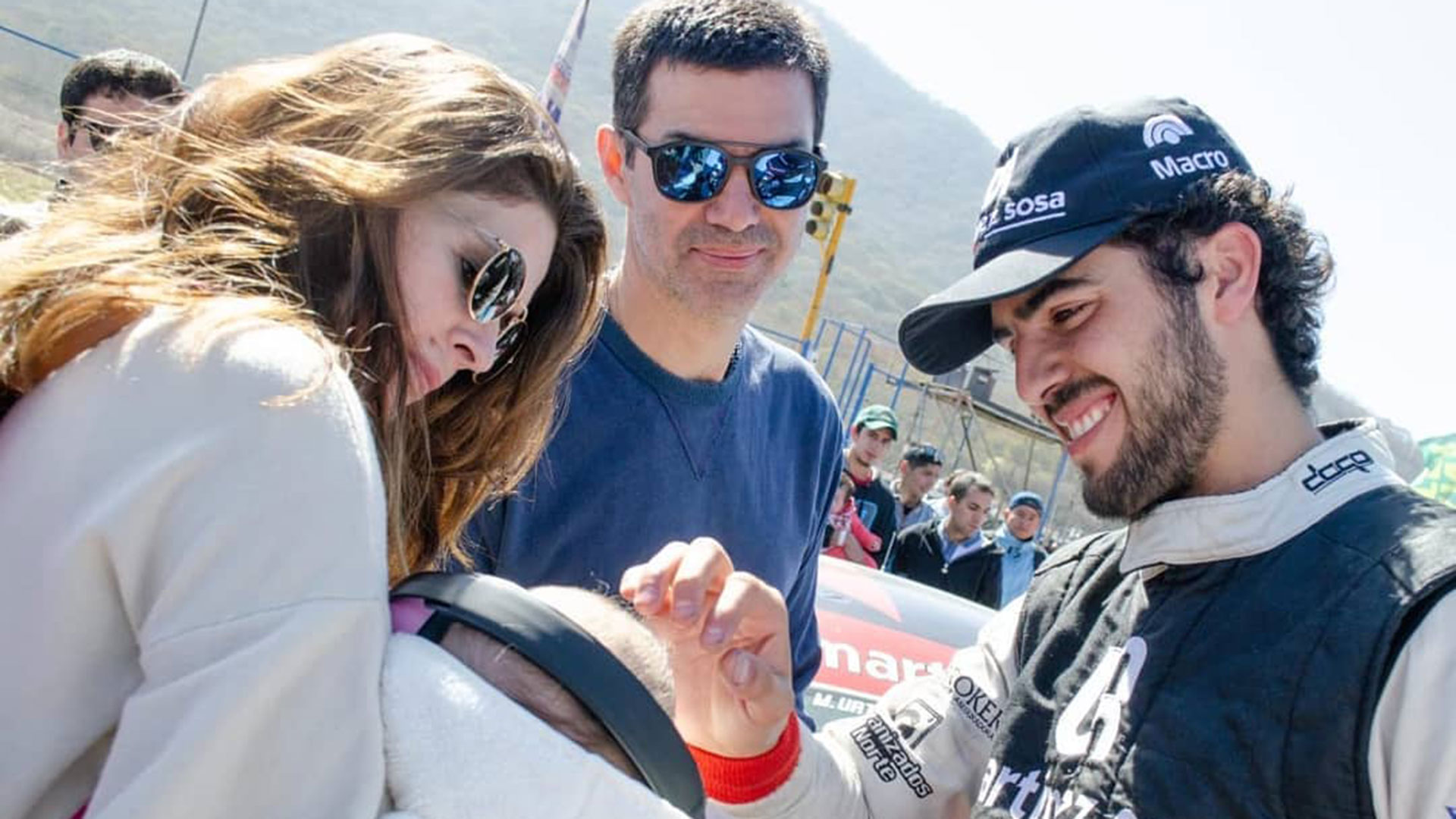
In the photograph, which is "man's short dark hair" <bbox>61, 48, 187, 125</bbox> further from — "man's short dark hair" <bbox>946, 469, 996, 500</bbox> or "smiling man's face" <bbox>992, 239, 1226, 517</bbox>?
"man's short dark hair" <bbox>946, 469, 996, 500</bbox>

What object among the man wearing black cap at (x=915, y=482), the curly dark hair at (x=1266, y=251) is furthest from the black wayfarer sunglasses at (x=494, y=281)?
the man wearing black cap at (x=915, y=482)

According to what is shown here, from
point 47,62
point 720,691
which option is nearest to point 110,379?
point 720,691

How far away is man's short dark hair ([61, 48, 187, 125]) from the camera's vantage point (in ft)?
13.0

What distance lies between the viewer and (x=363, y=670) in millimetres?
911

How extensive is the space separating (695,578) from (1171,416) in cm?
90

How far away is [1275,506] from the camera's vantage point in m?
1.69

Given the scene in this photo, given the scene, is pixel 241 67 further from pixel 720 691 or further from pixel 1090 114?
pixel 1090 114

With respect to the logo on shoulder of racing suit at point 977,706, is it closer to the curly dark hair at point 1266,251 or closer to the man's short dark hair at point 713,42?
the curly dark hair at point 1266,251

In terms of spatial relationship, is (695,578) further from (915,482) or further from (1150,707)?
(915,482)

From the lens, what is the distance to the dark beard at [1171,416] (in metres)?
1.86

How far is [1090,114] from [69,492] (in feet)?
5.60

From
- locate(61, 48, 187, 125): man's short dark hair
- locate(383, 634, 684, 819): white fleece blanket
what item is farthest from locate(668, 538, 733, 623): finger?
locate(61, 48, 187, 125): man's short dark hair

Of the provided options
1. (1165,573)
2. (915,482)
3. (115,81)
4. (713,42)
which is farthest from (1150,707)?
(915,482)

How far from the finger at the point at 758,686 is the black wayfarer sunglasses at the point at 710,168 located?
3.39 ft
